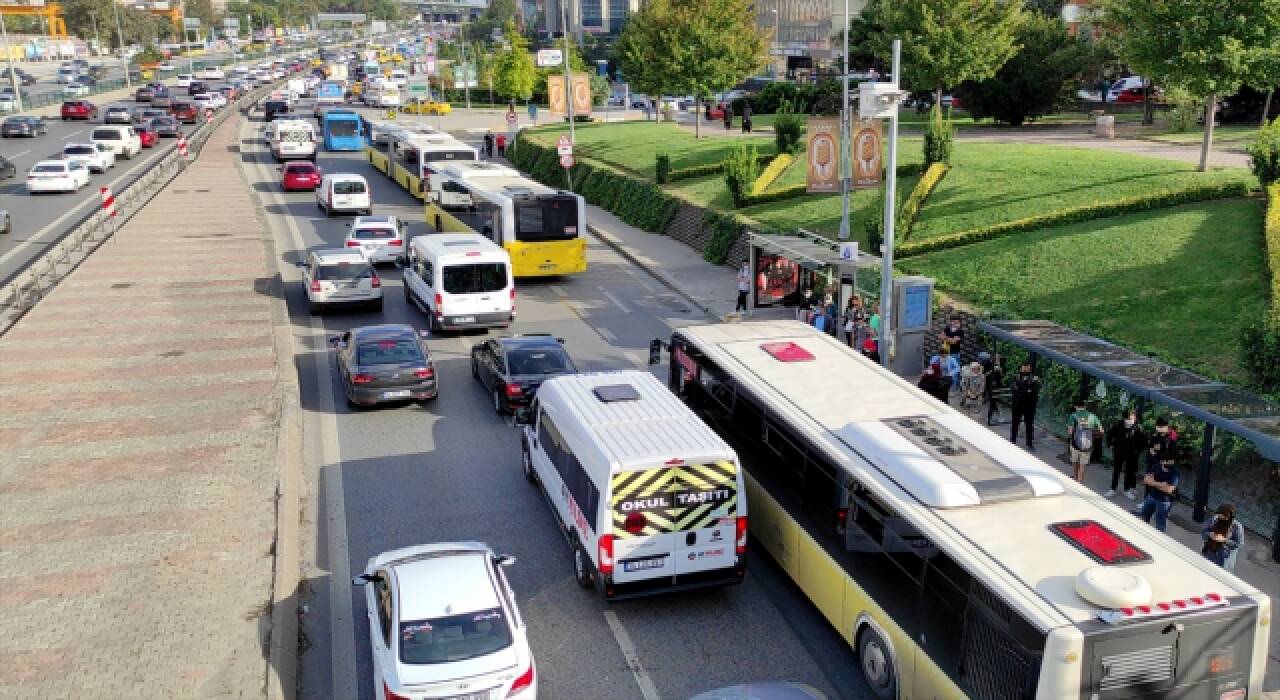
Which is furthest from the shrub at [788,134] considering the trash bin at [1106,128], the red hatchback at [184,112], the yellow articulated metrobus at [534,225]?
the red hatchback at [184,112]

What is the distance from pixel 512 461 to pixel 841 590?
7312 mm

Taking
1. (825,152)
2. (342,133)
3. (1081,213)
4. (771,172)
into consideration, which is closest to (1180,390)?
(1081,213)

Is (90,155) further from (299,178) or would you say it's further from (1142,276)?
(1142,276)

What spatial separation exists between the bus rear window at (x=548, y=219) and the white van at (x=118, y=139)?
3785 cm

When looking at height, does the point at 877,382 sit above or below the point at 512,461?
above

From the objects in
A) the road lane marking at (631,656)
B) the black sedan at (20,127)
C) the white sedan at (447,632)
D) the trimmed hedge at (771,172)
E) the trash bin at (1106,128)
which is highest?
the black sedan at (20,127)

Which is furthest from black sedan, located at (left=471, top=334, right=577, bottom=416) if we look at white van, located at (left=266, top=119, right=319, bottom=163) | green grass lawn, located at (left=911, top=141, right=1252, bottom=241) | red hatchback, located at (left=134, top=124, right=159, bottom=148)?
red hatchback, located at (left=134, top=124, right=159, bottom=148)

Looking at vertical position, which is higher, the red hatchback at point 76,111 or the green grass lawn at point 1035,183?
the red hatchback at point 76,111

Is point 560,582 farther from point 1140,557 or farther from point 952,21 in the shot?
point 952,21

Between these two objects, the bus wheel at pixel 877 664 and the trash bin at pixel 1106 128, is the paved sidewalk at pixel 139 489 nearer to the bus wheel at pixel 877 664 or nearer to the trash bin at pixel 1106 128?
the bus wheel at pixel 877 664

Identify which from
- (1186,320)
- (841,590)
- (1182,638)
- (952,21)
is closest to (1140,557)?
(1182,638)

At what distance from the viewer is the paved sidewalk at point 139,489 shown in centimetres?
1087

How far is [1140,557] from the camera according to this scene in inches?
344

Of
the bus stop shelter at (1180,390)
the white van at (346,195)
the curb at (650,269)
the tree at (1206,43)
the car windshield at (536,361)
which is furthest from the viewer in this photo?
the white van at (346,195)
